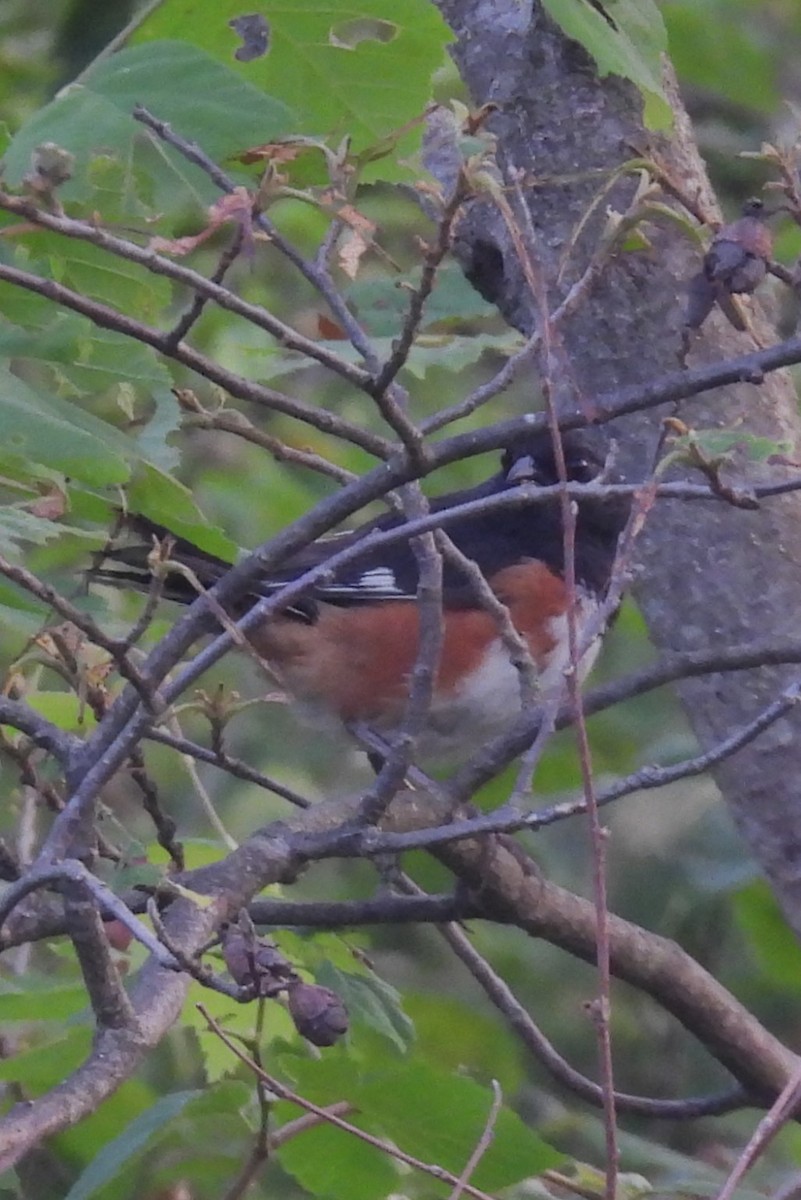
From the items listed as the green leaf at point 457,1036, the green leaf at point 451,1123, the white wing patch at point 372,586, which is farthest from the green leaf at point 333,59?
the green leaf at point 457,1036

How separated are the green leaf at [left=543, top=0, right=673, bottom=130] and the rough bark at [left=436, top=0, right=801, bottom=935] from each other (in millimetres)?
469

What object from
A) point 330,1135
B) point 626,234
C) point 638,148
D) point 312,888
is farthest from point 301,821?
point 312,888

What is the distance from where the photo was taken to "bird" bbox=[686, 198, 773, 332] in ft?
4.71

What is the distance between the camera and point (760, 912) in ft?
9.27

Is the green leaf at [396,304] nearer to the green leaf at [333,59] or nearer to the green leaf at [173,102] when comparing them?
the green leaf at [333,59]

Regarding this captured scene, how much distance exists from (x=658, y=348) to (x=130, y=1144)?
49.6 inches

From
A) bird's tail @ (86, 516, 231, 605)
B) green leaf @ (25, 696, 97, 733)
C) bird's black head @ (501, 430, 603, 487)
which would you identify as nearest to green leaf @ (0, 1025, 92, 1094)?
bird's tail @ (86, 516, 231, 605)

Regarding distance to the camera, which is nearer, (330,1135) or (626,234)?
(626,234)

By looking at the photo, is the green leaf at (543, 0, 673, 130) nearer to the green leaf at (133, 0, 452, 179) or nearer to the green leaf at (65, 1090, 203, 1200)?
the green leaf at (133, 0, 452, 179)

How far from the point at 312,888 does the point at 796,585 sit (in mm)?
2185

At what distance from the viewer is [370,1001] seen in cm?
208

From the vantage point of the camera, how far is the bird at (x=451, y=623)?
290 centimetres

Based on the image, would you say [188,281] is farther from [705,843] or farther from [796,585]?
[705,843]

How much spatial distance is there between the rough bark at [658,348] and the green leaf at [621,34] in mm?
469
